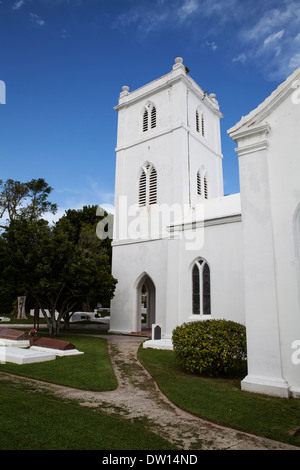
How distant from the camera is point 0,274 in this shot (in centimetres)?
1598

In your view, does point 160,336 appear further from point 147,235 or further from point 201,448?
point 201,448

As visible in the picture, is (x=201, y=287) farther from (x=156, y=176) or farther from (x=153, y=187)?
(x=156, y=176)

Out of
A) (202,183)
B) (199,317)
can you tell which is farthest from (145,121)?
(199,317)

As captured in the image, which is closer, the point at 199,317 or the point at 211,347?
the point at 211,347

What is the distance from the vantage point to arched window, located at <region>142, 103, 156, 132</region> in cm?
2369

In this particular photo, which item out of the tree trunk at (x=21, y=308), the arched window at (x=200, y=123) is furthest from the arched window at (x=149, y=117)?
the tree trunk at (x=21, y=308)

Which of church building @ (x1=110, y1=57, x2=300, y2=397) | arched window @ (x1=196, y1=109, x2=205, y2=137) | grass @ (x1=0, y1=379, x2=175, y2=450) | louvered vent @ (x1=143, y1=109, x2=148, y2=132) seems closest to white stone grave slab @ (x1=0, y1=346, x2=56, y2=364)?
grass @ (x1=0, y1=379, x2=175, y2=450)

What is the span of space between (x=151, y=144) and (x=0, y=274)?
1325cm

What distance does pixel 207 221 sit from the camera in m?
15.4

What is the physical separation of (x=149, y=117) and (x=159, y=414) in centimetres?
2174

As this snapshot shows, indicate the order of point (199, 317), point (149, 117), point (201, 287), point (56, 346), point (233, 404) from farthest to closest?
1. point (149, 117)
2. point (201, 287)
3. point (199, 317)
4. point (56, 346)
5. point (233, 404)

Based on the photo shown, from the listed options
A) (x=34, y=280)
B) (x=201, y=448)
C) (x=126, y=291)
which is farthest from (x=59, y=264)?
(x=201, y=448)

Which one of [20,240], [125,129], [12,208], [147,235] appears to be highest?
[125,129]

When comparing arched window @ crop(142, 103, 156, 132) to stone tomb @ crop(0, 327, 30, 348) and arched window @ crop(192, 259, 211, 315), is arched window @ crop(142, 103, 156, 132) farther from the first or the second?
stone tomb @ crop(0, 327, 30, 348)
